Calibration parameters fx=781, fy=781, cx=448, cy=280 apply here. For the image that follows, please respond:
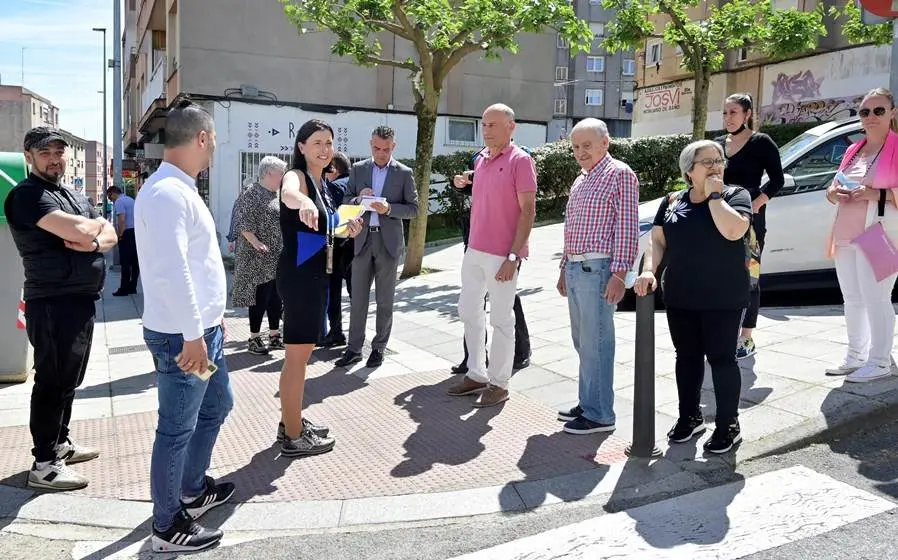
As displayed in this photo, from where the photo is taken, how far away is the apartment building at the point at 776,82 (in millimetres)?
25969

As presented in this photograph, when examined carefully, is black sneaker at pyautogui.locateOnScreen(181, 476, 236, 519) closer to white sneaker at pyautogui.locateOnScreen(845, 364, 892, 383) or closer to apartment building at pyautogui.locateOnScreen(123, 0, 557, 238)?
white sneaker at pyautogui.locateOnScreen(845, 364, 892, 383)

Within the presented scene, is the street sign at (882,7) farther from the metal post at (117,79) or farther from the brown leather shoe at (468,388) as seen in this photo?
the metal post at (117,79)

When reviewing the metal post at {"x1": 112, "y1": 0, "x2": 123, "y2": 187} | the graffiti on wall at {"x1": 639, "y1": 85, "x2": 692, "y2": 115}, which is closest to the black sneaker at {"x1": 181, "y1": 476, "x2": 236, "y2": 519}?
the metal post at {"x1": 112, "y1": 0, "x2": 123, "y2": 187}

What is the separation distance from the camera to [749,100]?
556 cm

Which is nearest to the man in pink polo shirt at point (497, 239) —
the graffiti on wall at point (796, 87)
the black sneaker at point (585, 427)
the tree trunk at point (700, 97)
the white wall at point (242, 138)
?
the black sneaker at point (585, 427)

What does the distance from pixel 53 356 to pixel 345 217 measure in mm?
1895

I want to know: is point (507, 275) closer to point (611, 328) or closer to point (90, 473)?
point (611, 328)

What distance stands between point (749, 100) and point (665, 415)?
7.63 feet

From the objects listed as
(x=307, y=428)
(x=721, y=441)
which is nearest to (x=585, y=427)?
(x=721, y=441)

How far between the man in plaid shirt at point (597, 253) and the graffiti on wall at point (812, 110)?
929 inches

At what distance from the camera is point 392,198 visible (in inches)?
272

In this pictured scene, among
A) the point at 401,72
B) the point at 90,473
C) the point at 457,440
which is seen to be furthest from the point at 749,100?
the point at 401,72

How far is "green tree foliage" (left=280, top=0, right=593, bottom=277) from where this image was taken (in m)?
11.5

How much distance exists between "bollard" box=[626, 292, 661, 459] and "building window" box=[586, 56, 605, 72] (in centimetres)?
5540
